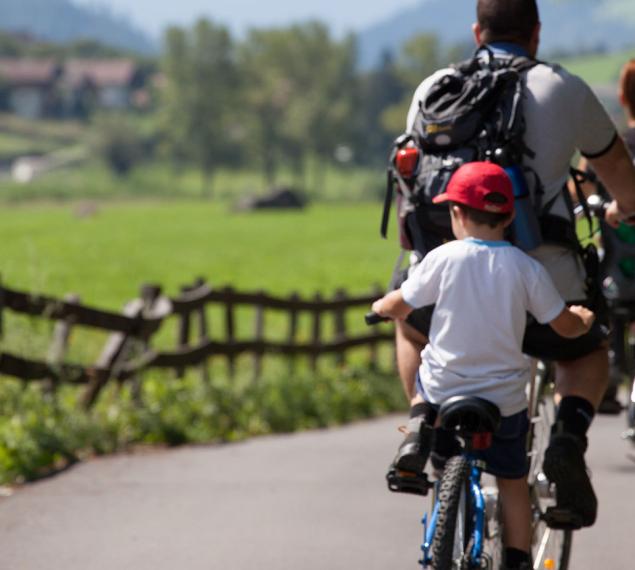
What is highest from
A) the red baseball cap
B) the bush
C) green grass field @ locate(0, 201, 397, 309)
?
the red baseball cap

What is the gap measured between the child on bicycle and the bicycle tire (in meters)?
0.19

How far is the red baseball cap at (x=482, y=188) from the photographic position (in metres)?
4.11

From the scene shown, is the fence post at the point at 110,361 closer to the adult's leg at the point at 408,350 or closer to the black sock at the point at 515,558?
the adult's leg at the point at 408,350

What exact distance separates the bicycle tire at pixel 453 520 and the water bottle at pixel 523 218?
2.38ft

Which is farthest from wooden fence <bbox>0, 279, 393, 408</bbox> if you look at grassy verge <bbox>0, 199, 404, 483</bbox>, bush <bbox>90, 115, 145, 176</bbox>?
bush <bbox>90, 115, 145, 176</bbox>


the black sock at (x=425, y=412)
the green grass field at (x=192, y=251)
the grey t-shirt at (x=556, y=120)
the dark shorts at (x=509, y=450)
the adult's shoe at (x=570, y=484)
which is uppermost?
the grey t-shirt at (x=556, y=120)

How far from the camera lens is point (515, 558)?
166 inches

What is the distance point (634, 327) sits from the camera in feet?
24.7

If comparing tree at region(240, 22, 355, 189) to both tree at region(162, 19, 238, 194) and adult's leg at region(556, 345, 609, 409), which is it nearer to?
tree at region(162, 19, 238, 194)

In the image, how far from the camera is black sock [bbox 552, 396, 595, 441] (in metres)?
4.48

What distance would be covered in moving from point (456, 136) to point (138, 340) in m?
6.74

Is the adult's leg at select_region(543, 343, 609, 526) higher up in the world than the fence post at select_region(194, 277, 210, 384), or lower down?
higher up

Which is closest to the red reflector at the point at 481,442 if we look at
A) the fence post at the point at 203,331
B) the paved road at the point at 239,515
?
the paved road at the point at 239,515

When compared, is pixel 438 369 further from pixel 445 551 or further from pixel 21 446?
pixel 21 446
